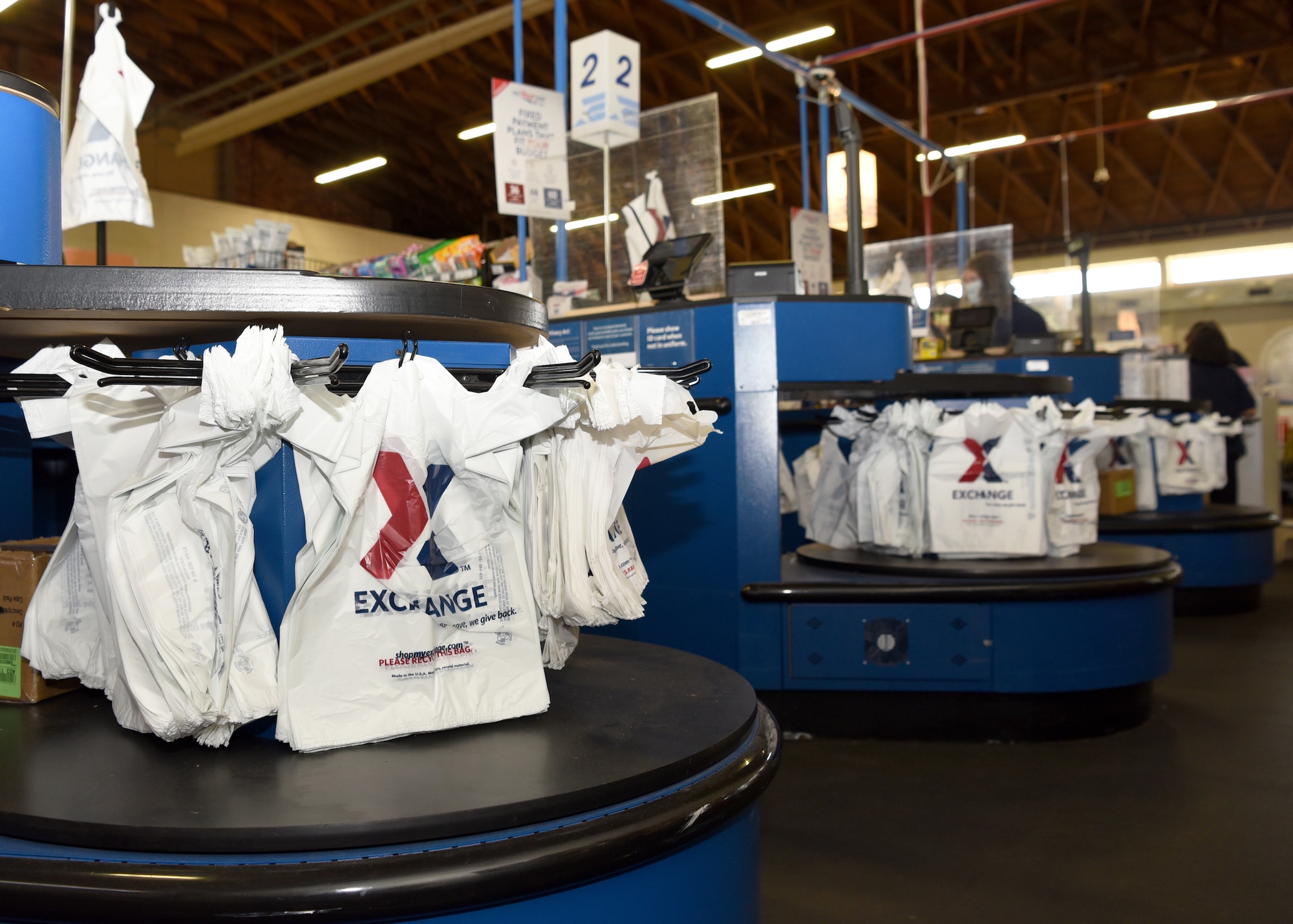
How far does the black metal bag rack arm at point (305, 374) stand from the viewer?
1173 mm

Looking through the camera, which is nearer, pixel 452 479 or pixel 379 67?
pixel 452 479

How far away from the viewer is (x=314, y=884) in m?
1.06

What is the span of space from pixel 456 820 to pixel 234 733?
448 mm

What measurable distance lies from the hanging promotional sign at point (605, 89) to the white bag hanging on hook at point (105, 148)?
197 centimetres

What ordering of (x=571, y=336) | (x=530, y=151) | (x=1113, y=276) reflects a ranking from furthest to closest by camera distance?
1. (x=1113, y=276)
2. (x=530, y=151)
3. (x=571, y=336)

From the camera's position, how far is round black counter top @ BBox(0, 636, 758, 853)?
1.11m

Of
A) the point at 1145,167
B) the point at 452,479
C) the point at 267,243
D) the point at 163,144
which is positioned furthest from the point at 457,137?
the point at 452,479

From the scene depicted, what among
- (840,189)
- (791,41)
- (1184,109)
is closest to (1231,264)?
(1184,109)

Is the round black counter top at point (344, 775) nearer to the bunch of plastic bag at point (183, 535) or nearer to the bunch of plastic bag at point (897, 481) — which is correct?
the bunch of plastic bag at point (183, 535)

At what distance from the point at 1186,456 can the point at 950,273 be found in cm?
254

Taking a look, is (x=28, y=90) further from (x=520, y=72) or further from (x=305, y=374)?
(x=520, y=72)

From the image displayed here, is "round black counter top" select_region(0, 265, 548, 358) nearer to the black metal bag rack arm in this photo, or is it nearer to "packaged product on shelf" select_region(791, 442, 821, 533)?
the black metal bag rack arm

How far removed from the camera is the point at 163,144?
13.3 metres

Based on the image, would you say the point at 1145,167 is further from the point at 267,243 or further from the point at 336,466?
the point at 336,466
